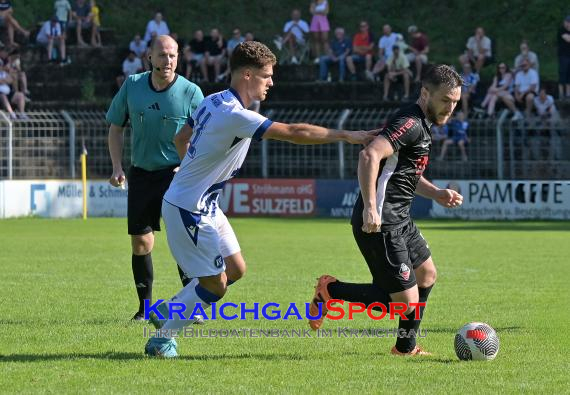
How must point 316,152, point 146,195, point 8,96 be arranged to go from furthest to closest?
point 8,96 → point 316,152 → point 146,195

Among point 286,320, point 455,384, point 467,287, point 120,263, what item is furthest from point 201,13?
point 455,384

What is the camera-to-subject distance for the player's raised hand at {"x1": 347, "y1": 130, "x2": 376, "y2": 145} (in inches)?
270

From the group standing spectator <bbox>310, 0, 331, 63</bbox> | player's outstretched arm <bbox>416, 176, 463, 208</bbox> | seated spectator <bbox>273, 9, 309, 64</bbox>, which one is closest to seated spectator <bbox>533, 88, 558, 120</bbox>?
standing spectator <bbox>310, 0, 331, 63</bbox>

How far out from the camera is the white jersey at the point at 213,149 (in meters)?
A: 7.06

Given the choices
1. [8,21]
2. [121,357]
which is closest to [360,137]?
[121,357]

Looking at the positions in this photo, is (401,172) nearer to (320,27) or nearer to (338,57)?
(338,57)

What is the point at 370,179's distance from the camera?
7012 mm

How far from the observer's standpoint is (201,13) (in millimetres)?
37156

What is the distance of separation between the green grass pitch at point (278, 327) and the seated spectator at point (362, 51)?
12.7 meters

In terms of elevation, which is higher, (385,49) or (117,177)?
(385,49)

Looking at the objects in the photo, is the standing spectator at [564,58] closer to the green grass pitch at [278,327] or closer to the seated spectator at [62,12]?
the green grass pitch at [278,327]

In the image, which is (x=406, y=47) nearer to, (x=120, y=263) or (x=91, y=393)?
(x=120, y=263)

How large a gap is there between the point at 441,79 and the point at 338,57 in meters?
23.5

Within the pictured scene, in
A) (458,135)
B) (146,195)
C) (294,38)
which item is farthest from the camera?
(294,38)
